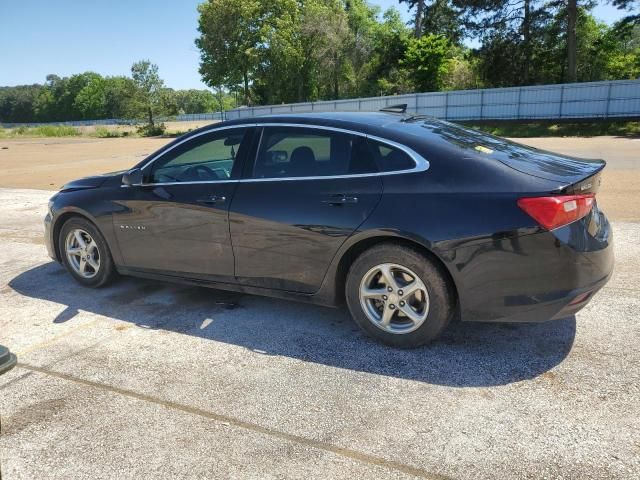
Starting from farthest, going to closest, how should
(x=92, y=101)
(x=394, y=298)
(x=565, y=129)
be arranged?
(x=92, y=101), (x=565, y=129), (x=394, y=298)

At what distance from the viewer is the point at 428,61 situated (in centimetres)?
3953

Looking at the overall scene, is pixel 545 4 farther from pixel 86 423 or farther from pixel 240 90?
pixel 86 423

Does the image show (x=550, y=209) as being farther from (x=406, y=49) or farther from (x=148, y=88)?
(x=148, y=88)

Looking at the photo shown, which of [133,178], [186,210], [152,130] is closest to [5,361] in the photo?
[186,210]

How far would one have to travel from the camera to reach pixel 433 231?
3303 mm

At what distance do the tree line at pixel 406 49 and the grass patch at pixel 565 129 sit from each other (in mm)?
8793

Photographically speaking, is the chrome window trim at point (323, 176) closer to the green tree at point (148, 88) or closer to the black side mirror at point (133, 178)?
the black side mirror at point (133, 178)

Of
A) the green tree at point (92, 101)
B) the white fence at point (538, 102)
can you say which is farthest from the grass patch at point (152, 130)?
the green tree at point (92, 101)

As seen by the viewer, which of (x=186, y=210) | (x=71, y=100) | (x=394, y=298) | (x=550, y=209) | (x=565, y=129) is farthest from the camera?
(x=71, y=100)

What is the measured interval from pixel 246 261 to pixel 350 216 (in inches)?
39.0

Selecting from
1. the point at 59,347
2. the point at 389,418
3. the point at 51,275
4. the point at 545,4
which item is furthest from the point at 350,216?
the point at 545,4

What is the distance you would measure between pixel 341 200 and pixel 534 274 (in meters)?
1.33

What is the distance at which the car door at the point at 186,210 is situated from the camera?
4199 mm

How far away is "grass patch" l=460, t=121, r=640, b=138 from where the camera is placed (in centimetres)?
2544
